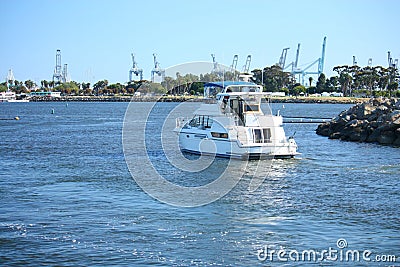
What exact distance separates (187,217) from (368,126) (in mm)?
32570

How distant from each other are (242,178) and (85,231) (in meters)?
11.5

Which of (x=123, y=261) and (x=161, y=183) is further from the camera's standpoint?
(x=161, y=183)

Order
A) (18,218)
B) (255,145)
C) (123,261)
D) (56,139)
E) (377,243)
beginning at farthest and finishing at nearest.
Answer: (56,139) → (255,145) → (18,218) → (377,243) → (123,261)

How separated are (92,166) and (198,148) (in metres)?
6.23

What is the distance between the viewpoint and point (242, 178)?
28.6 m

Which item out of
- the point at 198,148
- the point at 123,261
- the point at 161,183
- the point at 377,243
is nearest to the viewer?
the point at 123,261

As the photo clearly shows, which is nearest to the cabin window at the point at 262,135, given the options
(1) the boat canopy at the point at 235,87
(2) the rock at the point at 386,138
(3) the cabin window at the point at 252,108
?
(3) the cabin window at the point at 252,108

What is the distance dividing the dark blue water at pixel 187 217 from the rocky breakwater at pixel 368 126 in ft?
42.0

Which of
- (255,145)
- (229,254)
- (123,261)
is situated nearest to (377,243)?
(229,254)

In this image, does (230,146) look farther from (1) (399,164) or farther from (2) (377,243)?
(2) (377,243)

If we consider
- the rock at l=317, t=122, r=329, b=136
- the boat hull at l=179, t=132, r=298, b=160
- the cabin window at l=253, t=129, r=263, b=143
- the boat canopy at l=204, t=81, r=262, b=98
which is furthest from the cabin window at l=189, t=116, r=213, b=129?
the rock at l=317, t=122, r=329, b=136

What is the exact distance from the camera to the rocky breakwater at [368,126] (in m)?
45.9

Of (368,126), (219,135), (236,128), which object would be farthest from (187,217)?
(368,126)

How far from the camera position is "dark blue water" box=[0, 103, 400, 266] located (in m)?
16.5
